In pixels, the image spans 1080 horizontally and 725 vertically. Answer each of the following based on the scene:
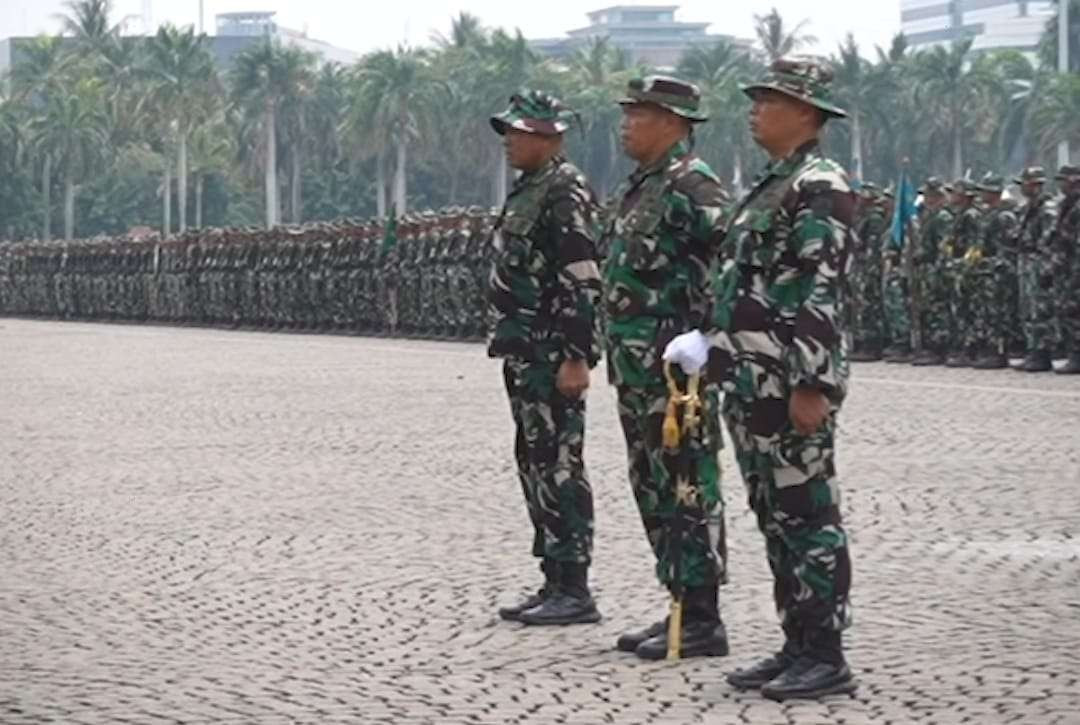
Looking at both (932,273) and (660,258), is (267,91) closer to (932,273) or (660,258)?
(932,273)

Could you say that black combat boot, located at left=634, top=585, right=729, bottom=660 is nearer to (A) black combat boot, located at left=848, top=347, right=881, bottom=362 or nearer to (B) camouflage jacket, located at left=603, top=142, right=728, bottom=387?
(B) camouflage jacket, located at left=603, top=142, right=728, bottom=387

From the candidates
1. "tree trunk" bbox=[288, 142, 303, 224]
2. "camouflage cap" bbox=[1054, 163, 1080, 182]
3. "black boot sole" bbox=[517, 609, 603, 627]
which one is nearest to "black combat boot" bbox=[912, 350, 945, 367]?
"camouflage cap" bbox=[1054, 163, 1080, 182]

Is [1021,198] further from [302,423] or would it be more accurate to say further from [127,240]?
[127,240]

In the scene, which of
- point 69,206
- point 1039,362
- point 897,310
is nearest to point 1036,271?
point 1039,362

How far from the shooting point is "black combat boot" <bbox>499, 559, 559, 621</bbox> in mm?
7938

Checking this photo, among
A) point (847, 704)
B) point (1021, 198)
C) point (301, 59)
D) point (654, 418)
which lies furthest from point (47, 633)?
point (301, 59)

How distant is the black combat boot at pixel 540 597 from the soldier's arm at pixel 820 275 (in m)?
1.76

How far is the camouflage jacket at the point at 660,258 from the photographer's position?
7199 mm

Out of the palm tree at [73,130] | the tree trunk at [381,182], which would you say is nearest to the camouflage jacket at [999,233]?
the tree trunk at [381,182]

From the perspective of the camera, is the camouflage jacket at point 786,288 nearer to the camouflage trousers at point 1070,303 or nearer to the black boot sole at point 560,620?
the black boot sole at point 560,620

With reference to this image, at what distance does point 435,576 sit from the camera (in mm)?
8961

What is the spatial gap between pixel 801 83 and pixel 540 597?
7.12ft

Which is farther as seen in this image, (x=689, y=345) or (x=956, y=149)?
(x=956, y=149)

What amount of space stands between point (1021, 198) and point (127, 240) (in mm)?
28277
